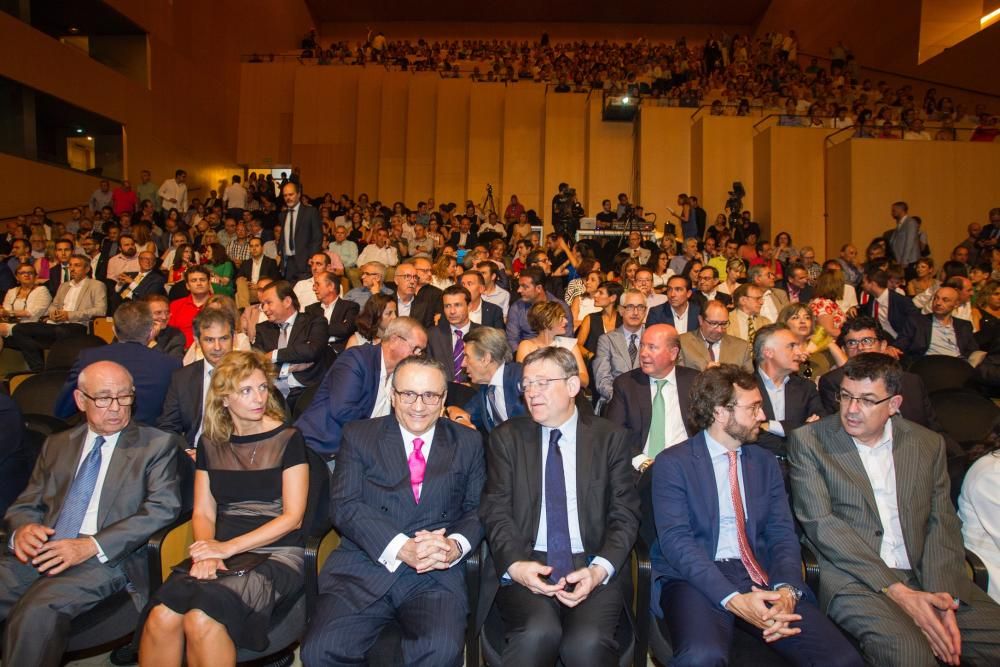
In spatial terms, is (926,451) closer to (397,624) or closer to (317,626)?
(397,624)

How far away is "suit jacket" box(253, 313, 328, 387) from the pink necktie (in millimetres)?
2101

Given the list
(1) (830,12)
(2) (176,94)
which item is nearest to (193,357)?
(2) (176,94)

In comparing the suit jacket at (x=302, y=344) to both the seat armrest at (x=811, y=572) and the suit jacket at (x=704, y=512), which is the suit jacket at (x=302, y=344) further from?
the seat armrest at (x=811, y=572)

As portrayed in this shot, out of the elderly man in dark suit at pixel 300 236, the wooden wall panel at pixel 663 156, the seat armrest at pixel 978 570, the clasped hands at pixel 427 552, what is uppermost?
the wooden wall panel at pixel 663 156

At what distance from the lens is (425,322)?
554 cm

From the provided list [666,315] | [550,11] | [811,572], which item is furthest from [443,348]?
[550,11]

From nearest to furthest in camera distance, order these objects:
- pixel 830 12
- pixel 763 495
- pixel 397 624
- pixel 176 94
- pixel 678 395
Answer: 1. pixel 397 624
2. pixel 763 495
3. pixel 678 395
4. pixel 176 94
5. pixel 830 12

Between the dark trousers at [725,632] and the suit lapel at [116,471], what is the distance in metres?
2.06

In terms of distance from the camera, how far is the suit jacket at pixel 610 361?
14.5ft

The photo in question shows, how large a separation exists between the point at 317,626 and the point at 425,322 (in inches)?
136

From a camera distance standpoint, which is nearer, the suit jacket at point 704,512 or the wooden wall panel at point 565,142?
the suit jacket at point 704,512

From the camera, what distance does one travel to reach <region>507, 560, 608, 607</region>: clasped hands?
2307 mm

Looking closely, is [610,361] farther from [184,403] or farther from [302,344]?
[184,403]

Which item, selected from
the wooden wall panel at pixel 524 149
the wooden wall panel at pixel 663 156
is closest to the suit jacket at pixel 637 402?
the wooden wall panel at pixel 663 156
